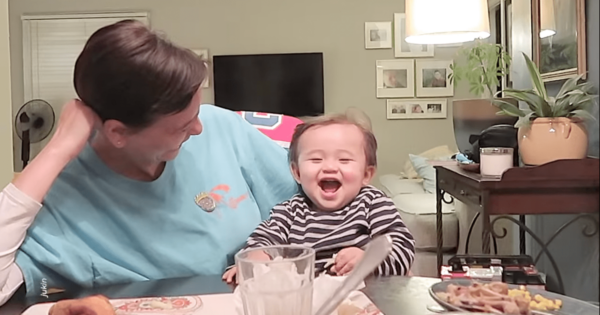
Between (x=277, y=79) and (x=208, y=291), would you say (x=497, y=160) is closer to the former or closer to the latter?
(x=208, y=291)

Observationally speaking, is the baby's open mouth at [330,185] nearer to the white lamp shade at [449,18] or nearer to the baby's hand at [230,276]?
the baby's hand at [230,276]

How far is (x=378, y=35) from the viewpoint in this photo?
19.2 ft

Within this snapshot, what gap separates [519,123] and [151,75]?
151 cm

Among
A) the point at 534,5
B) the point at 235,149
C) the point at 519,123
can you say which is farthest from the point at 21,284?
the point at 534,5

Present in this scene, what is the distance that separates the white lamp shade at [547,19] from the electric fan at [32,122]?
438cm

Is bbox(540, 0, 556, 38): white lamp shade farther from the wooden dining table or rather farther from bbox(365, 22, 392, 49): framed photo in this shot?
bbox(365, 22, 392, 49): framed photo

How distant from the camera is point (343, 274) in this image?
1.01m

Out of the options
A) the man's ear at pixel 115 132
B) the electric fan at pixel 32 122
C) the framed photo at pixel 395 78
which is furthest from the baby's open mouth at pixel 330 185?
the electric fan at pixel 32 122

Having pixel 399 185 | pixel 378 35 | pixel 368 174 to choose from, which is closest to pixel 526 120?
pixel 368 174

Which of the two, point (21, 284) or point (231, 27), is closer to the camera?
point (21, 284)

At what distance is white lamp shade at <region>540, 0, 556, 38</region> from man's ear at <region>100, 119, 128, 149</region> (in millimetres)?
2030

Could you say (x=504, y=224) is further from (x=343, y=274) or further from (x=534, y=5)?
(x=343, y=274)

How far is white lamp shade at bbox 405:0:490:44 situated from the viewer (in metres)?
2.96

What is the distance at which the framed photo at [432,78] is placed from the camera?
5.81 metres
